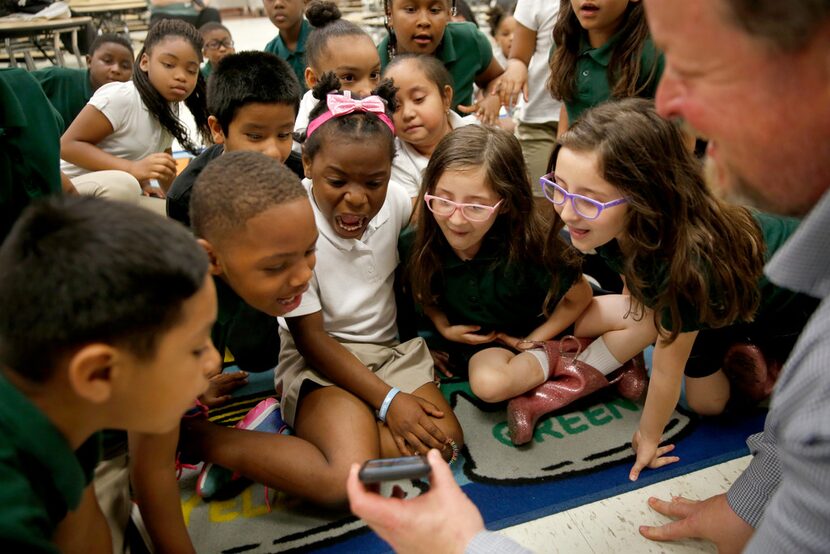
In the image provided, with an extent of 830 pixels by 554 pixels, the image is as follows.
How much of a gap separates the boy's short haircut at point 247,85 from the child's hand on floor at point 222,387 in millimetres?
756

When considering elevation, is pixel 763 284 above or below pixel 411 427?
above

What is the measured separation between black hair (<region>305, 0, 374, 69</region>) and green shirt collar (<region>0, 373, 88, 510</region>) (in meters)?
1.86

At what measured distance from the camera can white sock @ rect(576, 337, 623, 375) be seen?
1.71m

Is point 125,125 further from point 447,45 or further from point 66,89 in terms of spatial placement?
point 447,45

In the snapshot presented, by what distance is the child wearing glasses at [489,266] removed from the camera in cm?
162

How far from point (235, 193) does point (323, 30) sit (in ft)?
4.59

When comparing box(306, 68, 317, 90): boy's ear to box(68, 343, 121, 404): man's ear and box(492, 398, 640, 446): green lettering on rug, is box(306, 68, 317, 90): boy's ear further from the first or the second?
box(68, 343, 121, 404): man's ear

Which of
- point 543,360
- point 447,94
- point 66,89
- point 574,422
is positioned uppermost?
point 447,94

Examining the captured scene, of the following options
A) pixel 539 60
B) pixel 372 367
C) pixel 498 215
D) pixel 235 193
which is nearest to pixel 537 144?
pixel 539 60

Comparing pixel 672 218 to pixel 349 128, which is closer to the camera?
pixel 672 218

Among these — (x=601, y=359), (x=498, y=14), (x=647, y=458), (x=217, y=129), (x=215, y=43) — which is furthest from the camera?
(x=498, y=14)

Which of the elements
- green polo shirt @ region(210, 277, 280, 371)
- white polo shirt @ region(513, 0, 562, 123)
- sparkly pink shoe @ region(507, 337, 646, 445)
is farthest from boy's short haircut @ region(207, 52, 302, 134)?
white polo shirt @ region(513, 0, 562, 123)

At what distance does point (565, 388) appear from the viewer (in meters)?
1.67

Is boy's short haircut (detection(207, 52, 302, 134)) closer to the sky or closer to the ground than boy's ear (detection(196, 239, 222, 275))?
closer to the sky
